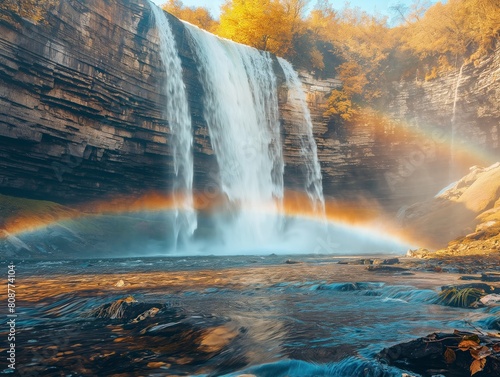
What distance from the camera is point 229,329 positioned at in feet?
12.3

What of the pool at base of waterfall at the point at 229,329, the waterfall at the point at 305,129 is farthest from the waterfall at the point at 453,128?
the pool at base of waterfall at the point at 229,329

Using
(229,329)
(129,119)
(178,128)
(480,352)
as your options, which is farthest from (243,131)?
(480,352)

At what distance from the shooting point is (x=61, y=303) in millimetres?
5449

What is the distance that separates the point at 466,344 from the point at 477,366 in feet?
0.91

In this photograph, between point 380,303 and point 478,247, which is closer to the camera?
point 380,303

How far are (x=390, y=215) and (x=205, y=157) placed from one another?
1909cm

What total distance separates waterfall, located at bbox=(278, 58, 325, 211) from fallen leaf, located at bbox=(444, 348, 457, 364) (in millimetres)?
28515

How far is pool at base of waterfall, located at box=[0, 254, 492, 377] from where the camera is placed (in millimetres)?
2672

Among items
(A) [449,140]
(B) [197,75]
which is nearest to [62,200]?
(B) [197,75]

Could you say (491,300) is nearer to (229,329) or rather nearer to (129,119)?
(229,329)

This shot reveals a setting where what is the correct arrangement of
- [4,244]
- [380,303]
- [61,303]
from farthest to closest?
[4,244] → [61,303] → [380,303]

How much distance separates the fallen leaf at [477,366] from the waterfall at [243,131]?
2455 cm

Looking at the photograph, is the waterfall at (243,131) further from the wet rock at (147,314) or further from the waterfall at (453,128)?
the wet rock at (147,314)

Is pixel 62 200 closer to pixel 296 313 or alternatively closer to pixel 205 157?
pixel 205 157
